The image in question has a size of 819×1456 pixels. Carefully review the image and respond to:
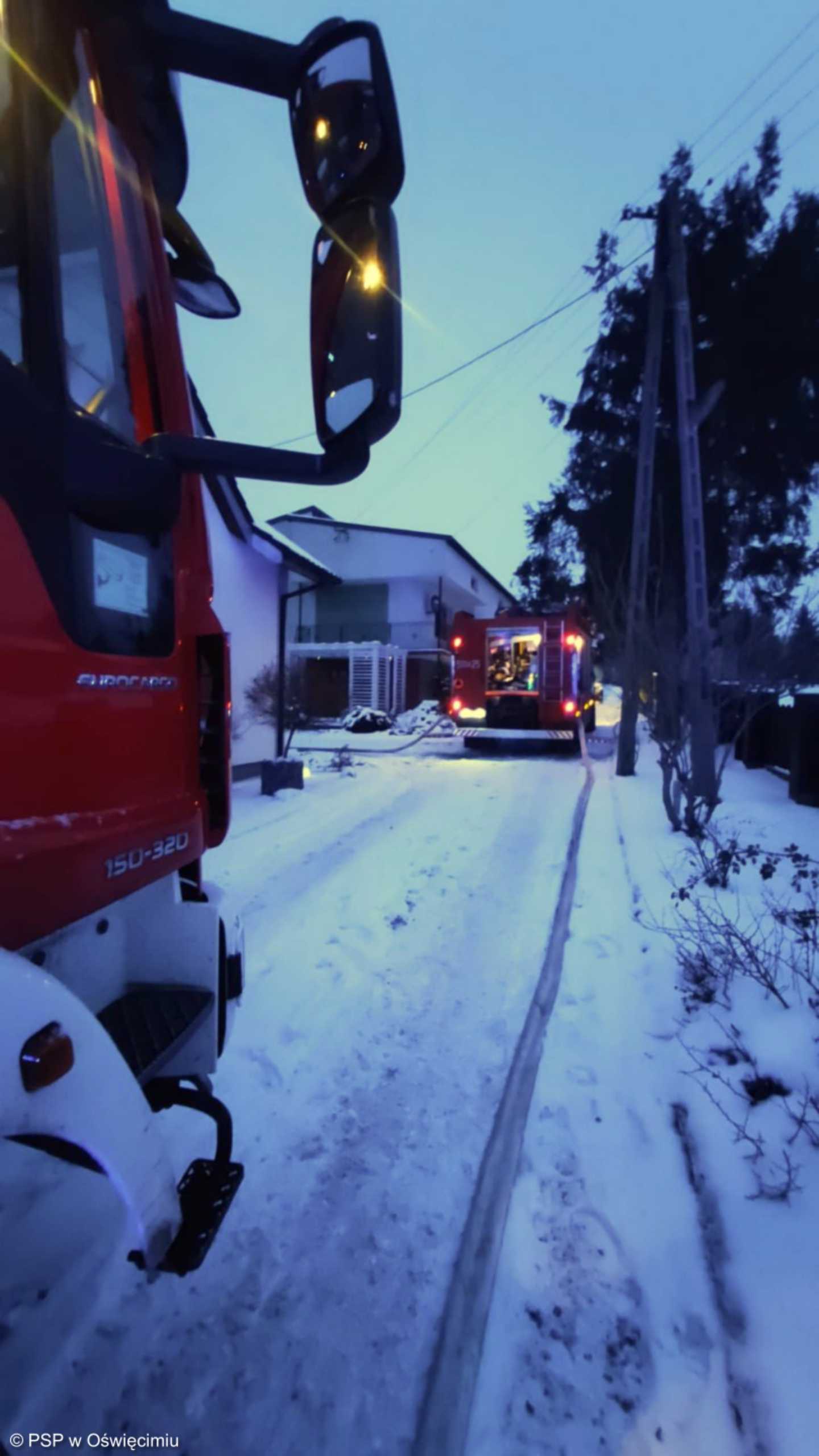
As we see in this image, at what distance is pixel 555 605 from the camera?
22.2m

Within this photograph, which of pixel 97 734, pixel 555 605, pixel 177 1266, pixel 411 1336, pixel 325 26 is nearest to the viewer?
pixel 177 1266

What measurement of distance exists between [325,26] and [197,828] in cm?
200

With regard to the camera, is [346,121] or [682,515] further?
[682,515]

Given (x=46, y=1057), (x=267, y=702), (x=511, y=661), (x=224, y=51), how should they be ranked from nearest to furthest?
(x=46, y=1057) < (x=224, y=51) < (x=267, y=702) < (x=511, y=661)

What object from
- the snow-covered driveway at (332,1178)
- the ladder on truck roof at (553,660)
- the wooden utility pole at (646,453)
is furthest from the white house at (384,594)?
the snow-covered driveway at (332,1178)

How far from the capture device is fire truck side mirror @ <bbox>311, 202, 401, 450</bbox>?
1636mm

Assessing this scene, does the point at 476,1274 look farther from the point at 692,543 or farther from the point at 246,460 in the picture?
the point at 692,543

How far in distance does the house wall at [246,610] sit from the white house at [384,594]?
63.0 feet

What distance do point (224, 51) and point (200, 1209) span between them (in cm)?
271

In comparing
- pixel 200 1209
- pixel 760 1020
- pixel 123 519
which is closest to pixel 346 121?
pixel 123 519

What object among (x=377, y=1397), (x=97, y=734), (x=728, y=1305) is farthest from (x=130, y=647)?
(x=728, y=1305)

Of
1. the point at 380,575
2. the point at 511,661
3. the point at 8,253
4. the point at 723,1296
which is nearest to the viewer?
the point at 8,253

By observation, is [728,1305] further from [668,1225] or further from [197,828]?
[197,828]

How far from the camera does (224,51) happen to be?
185cm
